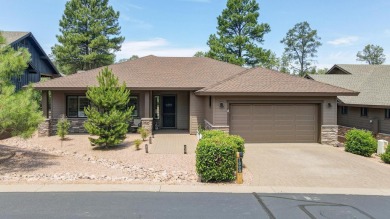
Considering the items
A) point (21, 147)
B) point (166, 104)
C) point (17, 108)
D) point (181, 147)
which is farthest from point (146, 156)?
point (166, 104)

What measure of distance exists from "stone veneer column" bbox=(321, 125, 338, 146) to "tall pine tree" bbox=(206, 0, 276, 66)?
72.6 feet

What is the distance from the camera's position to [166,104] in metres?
21.8

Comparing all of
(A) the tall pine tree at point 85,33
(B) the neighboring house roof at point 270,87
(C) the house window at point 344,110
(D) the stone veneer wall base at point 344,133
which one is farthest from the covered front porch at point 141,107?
(A) the tall pine tree at point 85,33

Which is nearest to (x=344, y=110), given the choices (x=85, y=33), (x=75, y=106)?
(x=75, y=106)

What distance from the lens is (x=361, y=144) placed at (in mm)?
13992

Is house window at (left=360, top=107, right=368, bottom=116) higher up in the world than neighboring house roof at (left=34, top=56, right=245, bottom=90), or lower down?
lower down

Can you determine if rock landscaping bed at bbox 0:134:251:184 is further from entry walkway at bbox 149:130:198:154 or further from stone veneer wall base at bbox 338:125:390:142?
stone veneer wall base at bbox 338:125:390:142

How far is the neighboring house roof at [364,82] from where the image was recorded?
64.1 feet

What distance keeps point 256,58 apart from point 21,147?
29.9m

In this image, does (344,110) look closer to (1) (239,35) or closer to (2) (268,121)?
(2) (268,121)

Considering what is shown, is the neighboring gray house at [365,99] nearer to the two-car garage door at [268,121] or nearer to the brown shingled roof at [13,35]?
the two-car garage door at [268,121]

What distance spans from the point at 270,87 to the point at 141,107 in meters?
8.81

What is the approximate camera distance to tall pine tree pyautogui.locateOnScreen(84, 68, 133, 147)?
47.6 feet

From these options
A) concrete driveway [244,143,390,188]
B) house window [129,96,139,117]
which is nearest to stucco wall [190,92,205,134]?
house window [129,96,139,117]
